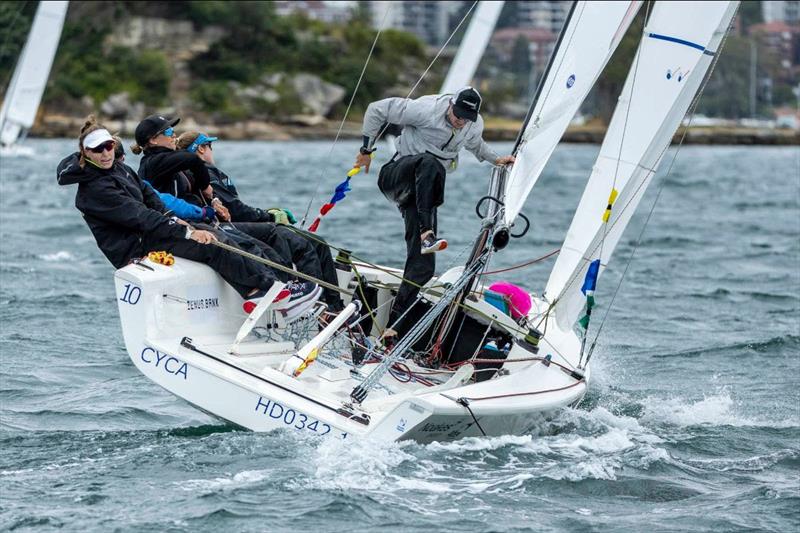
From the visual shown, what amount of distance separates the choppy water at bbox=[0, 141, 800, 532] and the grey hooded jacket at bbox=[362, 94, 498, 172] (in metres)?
0.61

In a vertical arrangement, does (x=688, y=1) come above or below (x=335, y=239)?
above

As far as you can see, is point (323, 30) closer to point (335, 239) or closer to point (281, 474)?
point (335, 239)

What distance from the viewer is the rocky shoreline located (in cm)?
5425

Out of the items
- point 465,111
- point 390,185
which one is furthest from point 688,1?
point 390,185

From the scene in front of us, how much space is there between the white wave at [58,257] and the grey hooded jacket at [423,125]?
7.03 meters

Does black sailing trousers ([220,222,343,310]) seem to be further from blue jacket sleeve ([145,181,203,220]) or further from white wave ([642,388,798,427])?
white wave ([642,388,798,427])

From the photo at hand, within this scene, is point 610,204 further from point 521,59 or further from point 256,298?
point 521,59

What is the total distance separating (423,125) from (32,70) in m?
29.3

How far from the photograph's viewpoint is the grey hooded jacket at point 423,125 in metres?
6.98

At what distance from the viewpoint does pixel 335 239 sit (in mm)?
16078

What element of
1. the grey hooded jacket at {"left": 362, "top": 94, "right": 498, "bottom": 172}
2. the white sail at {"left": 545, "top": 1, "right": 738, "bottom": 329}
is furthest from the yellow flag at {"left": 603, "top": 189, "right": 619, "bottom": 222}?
the grey hooded jacket at {"left": 362, "top": 94, "right": 498, "bottom": 172}

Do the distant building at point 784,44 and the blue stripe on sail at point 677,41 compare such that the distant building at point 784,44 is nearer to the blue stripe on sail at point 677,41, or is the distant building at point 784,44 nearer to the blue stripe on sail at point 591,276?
the blue stripe on sail at point 677,41

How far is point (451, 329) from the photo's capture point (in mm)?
7418

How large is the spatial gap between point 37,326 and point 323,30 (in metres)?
66.2
